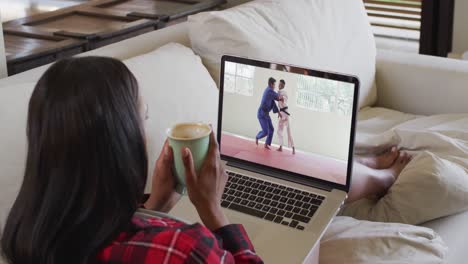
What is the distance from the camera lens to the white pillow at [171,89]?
61.5 inches

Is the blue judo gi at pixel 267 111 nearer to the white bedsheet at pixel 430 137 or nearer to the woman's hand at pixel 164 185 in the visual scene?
the woman's hand at pixel 164 185

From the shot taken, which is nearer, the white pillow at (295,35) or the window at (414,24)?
the white pillow at (295,35)

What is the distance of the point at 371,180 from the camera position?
1706 mm

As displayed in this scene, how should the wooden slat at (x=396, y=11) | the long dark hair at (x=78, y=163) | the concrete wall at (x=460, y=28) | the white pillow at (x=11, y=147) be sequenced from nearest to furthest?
1. the long dark hair at (x=78, y=163)
2. the white pillow at (x=11, y=147)
3. the concrete wall at (x=460, y=28)
4. the wooden slat at (x=396, y=11)

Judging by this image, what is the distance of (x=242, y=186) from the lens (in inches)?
56.6

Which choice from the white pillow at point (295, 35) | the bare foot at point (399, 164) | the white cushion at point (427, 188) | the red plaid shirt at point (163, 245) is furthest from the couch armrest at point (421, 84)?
the red plaid shirt at point (163, 245)

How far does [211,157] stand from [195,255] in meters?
0.23

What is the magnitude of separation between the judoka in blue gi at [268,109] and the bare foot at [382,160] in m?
0.53

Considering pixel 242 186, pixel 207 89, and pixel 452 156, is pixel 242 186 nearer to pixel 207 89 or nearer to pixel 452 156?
pixel 207 89

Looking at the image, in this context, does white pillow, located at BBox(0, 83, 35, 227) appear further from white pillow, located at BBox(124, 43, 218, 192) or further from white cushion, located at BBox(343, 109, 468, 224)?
white cushion, located at BBox(343, 109, 468, 224)

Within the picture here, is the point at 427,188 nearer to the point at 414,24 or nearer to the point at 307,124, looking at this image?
the point at 307,124

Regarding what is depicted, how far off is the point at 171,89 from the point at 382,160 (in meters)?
0.70

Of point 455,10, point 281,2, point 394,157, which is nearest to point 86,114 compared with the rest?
point 394,157

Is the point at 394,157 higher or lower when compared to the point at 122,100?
lower
